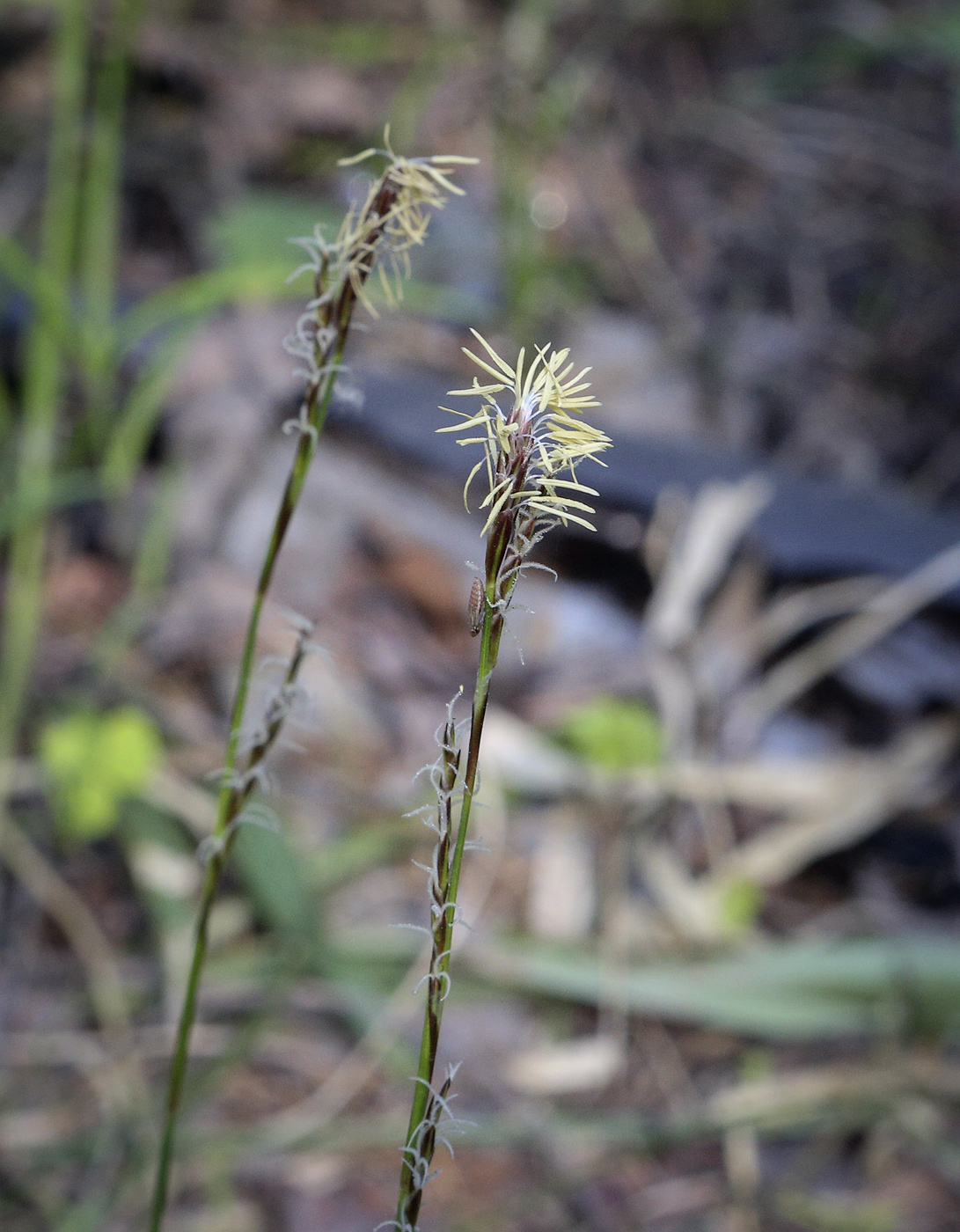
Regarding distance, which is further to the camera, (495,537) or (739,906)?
(739,906)

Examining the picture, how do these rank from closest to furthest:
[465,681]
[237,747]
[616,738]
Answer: [237,747], [616,738], [465,681]

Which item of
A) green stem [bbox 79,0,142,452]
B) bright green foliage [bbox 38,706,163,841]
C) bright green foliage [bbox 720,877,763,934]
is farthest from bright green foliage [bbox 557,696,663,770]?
green stem [bbox 79,0,142,452]

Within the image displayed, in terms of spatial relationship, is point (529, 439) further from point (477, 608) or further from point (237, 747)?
point (237, 747)

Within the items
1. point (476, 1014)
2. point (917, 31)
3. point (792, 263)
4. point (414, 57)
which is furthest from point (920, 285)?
point (476, 1014)

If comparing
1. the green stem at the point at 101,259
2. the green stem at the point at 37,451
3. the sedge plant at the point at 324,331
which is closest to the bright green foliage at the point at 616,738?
the green stem at the point at 37,451

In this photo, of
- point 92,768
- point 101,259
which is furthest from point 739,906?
point 101,259

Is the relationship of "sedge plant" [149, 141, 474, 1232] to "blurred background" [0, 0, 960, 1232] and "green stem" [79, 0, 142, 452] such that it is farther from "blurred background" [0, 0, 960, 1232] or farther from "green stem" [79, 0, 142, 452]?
"green stem" [79, 0, 142, 452]

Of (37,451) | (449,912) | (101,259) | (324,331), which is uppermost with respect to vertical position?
(101,259)
